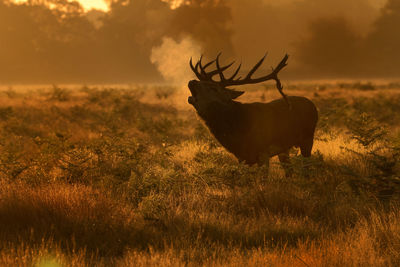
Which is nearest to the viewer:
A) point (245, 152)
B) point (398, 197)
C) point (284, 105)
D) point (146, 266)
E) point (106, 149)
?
point (146, 266)

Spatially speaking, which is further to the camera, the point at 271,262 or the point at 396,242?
the point at 396,242

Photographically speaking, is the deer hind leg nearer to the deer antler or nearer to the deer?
the deer

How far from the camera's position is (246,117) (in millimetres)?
7785

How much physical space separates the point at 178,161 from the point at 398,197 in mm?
5751

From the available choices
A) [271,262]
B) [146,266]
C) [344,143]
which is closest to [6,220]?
[146,266]

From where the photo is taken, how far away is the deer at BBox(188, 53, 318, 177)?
23.7 ft

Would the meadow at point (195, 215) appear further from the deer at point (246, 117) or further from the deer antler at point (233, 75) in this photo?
the deer antler at point (233, 75)

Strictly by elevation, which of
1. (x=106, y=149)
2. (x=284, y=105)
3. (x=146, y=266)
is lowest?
(x=146, y=266)

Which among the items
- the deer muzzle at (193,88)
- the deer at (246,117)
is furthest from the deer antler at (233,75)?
the deer muzzle at (193,88)

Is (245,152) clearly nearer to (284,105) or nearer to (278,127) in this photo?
(278,127)

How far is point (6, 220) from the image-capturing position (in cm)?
542

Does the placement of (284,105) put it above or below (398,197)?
above

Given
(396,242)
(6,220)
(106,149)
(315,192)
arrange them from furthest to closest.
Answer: (106,149), (315,192), (6,220), (396,242)

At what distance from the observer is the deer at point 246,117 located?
23.7 ft
